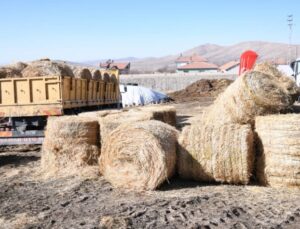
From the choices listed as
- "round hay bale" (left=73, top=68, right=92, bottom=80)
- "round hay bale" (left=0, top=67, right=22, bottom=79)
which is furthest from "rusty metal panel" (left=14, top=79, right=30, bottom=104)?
"round hay bale" (left=73, top=68, right=92, bottom=80)

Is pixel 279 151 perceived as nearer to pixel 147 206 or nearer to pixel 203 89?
pixel 147 206

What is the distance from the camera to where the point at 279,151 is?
696 cm

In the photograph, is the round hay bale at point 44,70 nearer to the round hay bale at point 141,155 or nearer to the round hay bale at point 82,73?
the round hay bale at point 82,73

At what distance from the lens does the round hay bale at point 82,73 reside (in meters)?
14.0

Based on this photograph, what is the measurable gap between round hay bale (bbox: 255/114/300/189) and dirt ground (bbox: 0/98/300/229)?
190mm

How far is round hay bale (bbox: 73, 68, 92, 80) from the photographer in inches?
550

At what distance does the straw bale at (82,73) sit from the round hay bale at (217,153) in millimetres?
6995

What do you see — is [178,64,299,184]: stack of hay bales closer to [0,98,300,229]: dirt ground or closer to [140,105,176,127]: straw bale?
[0,98,300,229]: dirt ground

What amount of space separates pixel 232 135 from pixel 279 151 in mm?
745

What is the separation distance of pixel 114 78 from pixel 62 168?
8.97 metres

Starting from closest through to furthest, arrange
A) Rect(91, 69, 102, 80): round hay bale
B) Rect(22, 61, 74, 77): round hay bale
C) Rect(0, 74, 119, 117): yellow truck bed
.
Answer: Rect(0, 74, 119, 117): yellow truck bed, Rect(22, 61, 74, 77): round hay bale, Rect(91, 69, 102, 80): round hay bale

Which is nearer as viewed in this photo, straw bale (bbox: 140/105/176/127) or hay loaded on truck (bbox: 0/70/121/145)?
straw bale (bbox: 140/105/176/127)

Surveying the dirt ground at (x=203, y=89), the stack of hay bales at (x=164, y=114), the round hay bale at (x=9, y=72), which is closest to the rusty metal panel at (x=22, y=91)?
the round hay bale at (x=9, y=72)

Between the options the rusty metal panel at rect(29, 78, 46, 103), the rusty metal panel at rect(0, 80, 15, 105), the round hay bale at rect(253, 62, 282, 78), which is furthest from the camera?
the rusty metal panel at rect(0, 80, 15, 105)
